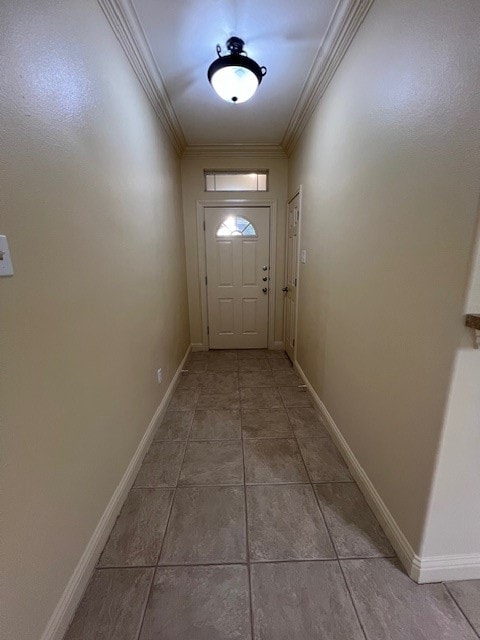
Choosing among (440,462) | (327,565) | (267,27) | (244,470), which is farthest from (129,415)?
(267,27)

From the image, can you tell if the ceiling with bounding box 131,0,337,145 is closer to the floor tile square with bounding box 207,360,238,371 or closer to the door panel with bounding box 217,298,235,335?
the door panel with bounding box 217,298,235,335

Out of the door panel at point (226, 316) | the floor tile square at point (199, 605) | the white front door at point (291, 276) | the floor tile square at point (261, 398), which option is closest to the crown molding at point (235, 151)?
the white front door at point (291, 276)

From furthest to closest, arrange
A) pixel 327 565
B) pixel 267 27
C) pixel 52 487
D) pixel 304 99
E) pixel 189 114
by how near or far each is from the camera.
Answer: pixel 189 114 < pixel 304 99 < pixel 267 27 < pixel 327 565 < pixel 52 487

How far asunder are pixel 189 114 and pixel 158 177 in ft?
2.38

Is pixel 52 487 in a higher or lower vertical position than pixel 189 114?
lower

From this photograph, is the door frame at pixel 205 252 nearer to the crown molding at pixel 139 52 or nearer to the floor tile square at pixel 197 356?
the floor tile square at pixel 197 356

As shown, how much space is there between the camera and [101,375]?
1251 millimetres

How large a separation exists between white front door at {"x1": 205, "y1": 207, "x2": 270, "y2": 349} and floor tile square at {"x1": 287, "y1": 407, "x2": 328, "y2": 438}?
157cm

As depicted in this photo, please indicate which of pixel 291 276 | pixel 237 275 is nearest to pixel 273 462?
pixel 291 276

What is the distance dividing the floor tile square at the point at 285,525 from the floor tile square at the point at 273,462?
0.19 feet

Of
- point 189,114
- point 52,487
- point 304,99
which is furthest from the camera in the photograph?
point 189,114

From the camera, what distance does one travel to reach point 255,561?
3.73 feet

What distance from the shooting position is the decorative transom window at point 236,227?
332 cm

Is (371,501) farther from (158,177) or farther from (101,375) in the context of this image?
(158,177)
